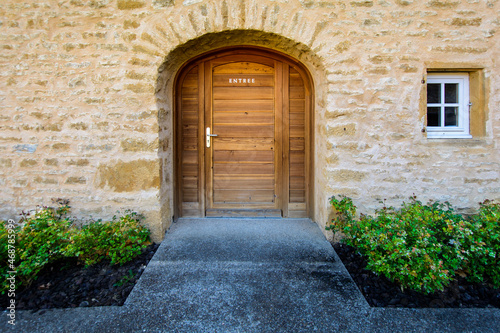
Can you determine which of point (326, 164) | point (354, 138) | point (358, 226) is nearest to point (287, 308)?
point (358, 226)

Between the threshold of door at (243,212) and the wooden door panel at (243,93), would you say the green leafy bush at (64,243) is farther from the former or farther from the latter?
the wooden door panel at (243,93)

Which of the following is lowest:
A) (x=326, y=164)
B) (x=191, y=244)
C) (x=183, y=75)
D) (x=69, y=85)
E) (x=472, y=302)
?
(x=472, y=302)

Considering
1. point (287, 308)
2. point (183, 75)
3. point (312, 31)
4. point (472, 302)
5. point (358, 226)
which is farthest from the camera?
point (183, 75)

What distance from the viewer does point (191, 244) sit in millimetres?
3250

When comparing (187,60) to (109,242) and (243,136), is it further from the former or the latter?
(109,242)

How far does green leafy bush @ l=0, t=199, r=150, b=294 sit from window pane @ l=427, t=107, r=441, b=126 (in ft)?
11.8

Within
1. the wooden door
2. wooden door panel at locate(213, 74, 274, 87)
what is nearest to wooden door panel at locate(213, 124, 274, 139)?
the wooden door

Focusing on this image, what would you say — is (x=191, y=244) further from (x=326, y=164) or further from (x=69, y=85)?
(x=69, y=85)

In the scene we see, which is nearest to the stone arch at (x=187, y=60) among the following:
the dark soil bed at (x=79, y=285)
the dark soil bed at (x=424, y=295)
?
the dark soil bed at (x=79, y=285)

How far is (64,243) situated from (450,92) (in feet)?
15.2

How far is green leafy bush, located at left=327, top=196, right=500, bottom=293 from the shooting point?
92.2 inches

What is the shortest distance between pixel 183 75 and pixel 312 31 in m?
1.69

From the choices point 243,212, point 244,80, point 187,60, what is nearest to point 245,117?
point 244,80

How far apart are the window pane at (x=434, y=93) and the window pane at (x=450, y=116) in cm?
17
